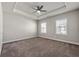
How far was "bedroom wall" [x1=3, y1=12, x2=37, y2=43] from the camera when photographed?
214 centimetres

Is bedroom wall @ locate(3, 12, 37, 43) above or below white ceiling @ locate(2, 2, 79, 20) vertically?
below

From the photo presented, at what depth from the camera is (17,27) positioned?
2.25 meters

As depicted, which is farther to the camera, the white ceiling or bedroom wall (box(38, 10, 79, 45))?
bedroom wall (box(38, 10, 79, 45))

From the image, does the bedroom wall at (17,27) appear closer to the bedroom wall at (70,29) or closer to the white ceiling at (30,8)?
the white ceiling at (30,8)

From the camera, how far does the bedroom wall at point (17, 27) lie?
214cm

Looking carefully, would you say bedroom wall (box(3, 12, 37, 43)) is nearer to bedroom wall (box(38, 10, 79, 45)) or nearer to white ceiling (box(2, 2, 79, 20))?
white ceiling (box(2, 2, 79, 20))

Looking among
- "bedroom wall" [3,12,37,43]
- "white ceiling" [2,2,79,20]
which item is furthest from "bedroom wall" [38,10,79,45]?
"bedroom wall" [3,12,37,43]

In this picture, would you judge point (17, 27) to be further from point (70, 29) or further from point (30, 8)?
point (70, 29)

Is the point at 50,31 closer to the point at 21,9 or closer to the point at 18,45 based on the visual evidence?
the point at 21,9

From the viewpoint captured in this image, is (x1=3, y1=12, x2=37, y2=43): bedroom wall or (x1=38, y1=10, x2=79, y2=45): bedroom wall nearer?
(x1=3, y1=12, x2=37, y2=43): bedroom wall

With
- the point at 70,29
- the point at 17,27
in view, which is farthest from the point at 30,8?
the point at 70,29

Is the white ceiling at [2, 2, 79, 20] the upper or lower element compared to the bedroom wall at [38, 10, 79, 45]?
upper

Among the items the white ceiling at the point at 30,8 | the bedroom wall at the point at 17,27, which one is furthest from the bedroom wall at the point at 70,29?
the bedroom wall at the point at 17,27

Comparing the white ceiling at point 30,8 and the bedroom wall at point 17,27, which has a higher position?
the white ceiling at point 30,8
